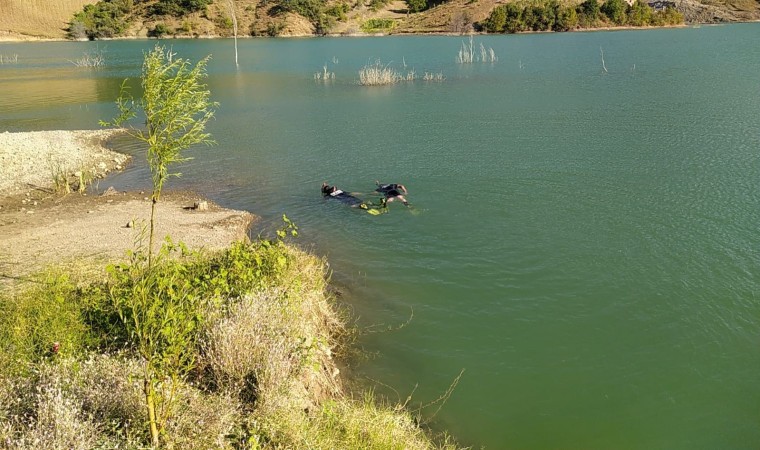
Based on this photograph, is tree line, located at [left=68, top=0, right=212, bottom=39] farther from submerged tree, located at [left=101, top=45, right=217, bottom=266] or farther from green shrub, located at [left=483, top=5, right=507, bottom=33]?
submerged tree, located at [left=101, top=45, right=217, bottom=266]

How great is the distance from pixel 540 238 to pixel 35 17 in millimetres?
124157

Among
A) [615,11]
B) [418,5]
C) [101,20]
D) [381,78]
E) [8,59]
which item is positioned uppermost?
[418,5]

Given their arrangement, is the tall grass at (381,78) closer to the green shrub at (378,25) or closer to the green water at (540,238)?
the green water at (540,238)

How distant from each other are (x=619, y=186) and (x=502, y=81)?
982 inches

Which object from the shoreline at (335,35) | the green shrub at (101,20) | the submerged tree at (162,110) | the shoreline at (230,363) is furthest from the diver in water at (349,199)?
the green shrub at (101,20)

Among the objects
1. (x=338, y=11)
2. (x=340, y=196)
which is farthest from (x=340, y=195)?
(x=338, y=11)

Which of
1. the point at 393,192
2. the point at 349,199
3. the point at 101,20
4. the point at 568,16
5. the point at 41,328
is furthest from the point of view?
the point at 101,20

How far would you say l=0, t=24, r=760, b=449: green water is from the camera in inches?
355

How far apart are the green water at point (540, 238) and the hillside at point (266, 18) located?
72.6 metres

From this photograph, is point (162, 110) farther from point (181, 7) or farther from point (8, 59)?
point (181, 7)

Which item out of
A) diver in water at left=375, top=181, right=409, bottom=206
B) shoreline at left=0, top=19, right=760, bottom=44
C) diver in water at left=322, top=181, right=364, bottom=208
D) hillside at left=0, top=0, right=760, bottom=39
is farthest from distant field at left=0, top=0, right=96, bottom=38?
diver in water at left=375, top=181, right=409, bottom=206

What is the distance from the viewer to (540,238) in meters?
14.8

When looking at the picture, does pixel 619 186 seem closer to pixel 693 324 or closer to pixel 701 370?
pixel 693 324

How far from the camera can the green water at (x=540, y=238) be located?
9023mm
